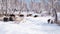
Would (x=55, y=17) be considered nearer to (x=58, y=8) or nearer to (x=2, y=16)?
(x=58, y=8)

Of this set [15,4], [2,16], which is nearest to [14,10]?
[15,4]

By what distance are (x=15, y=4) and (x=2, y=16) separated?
1361 millimetres

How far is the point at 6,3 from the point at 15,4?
0.60m

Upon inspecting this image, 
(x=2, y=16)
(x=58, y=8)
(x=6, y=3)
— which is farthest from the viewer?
(x=6, y=3)

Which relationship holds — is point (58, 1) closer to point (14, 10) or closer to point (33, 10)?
point (33, 10)

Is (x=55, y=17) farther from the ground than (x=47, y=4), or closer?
closer

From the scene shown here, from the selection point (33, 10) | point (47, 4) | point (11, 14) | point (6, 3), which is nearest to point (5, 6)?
point (6, 3)

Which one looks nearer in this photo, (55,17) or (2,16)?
(55,17)

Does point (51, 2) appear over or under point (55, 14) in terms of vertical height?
over

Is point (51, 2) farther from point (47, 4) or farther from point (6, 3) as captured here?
point (6, 3)

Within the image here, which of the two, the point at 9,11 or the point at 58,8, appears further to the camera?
the point at 9,11

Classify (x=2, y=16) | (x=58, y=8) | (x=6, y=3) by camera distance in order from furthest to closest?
(x=6, y=3) → (x=2, y=16) → (x=58, y=8)

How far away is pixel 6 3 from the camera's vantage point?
29.6ft

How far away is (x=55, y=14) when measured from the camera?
22.0 feet
